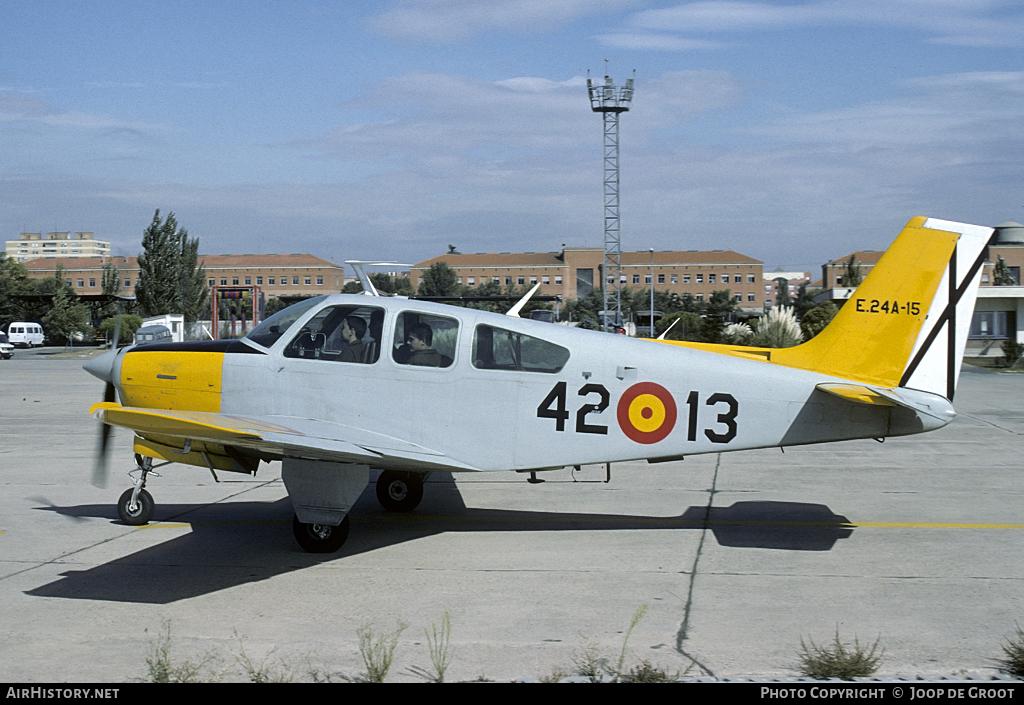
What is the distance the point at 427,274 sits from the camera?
8588 centimetres

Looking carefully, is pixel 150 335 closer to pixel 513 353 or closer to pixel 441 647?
pixel 513 353

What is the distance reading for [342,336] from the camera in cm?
748

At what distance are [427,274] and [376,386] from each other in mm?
79279

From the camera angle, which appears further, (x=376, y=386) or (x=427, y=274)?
(x=427, y=274)

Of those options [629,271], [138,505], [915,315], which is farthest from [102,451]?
[629,271]

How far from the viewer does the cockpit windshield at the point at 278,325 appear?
755cm

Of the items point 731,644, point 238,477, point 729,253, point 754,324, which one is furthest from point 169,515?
point 729,253

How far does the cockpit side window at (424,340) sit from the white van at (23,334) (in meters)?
73.2

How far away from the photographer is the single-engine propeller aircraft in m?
7.31

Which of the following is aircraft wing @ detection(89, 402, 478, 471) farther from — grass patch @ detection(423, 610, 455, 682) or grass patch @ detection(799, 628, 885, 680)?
grass patch @ detection(799, 628, 885, 680)

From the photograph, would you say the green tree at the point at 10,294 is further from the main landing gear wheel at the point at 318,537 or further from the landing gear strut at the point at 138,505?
the main landing gear wheel at the point at 318,537

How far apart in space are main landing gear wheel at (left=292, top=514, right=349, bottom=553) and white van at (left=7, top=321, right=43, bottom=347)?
239 feet

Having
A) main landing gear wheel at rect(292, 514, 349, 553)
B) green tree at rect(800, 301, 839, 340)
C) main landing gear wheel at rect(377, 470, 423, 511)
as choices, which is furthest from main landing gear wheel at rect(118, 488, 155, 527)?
green tree at rect(800, 301, 839, 340)

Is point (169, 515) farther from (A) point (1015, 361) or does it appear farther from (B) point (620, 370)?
(A) point (1015, 361)
